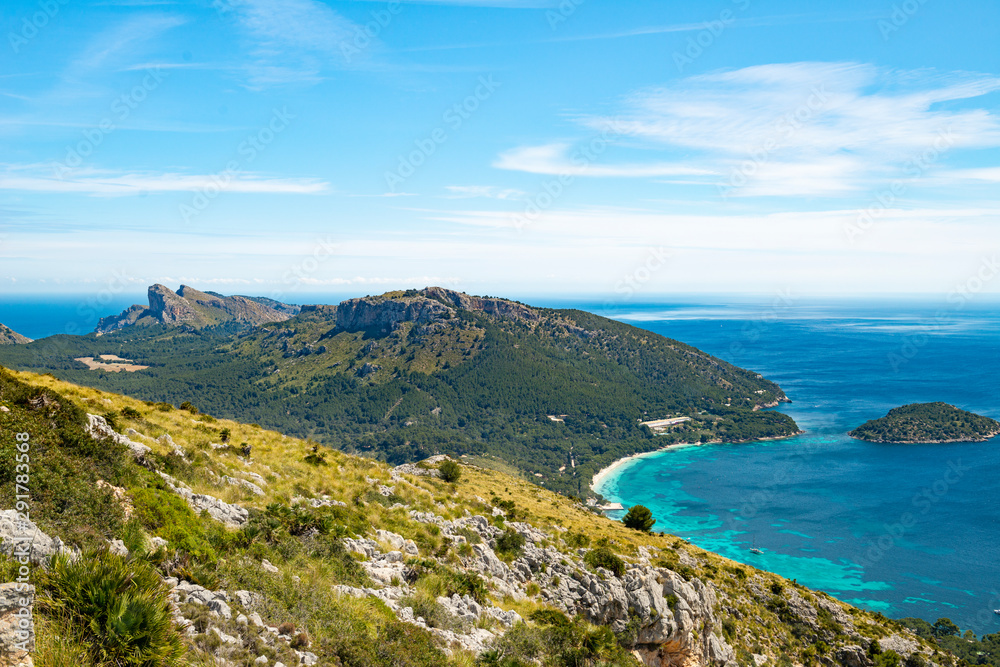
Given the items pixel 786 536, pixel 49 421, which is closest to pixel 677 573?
pixel 49 421

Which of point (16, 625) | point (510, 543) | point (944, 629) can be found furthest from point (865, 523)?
point (16, 625)

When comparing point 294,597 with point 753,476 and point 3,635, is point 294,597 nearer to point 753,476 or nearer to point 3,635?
point 3,635

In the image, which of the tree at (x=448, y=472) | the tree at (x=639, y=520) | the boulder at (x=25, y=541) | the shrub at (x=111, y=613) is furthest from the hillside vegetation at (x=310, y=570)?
the tree at (x=639, y=520)

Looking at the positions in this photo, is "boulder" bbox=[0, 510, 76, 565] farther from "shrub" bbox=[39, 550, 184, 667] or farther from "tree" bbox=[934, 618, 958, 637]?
"tree" bbox=[934, 618, 958, 637]

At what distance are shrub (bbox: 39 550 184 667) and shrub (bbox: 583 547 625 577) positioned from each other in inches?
971

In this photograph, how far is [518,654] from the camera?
17516 mm

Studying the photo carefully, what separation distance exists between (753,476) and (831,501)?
3175cm

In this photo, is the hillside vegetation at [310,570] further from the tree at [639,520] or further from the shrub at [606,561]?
the tree at [639,520]

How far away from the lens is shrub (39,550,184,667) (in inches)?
334

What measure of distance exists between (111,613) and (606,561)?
87.4 ft

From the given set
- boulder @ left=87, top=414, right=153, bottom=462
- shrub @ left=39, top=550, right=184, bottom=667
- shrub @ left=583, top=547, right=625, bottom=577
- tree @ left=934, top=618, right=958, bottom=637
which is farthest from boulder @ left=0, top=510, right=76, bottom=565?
tree @ left=934, top=618, right=958, bottom=637

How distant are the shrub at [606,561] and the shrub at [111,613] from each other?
80.9ft

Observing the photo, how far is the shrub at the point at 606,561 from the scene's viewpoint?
2962cm

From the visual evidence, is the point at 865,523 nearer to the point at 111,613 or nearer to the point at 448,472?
the point at 448,472
